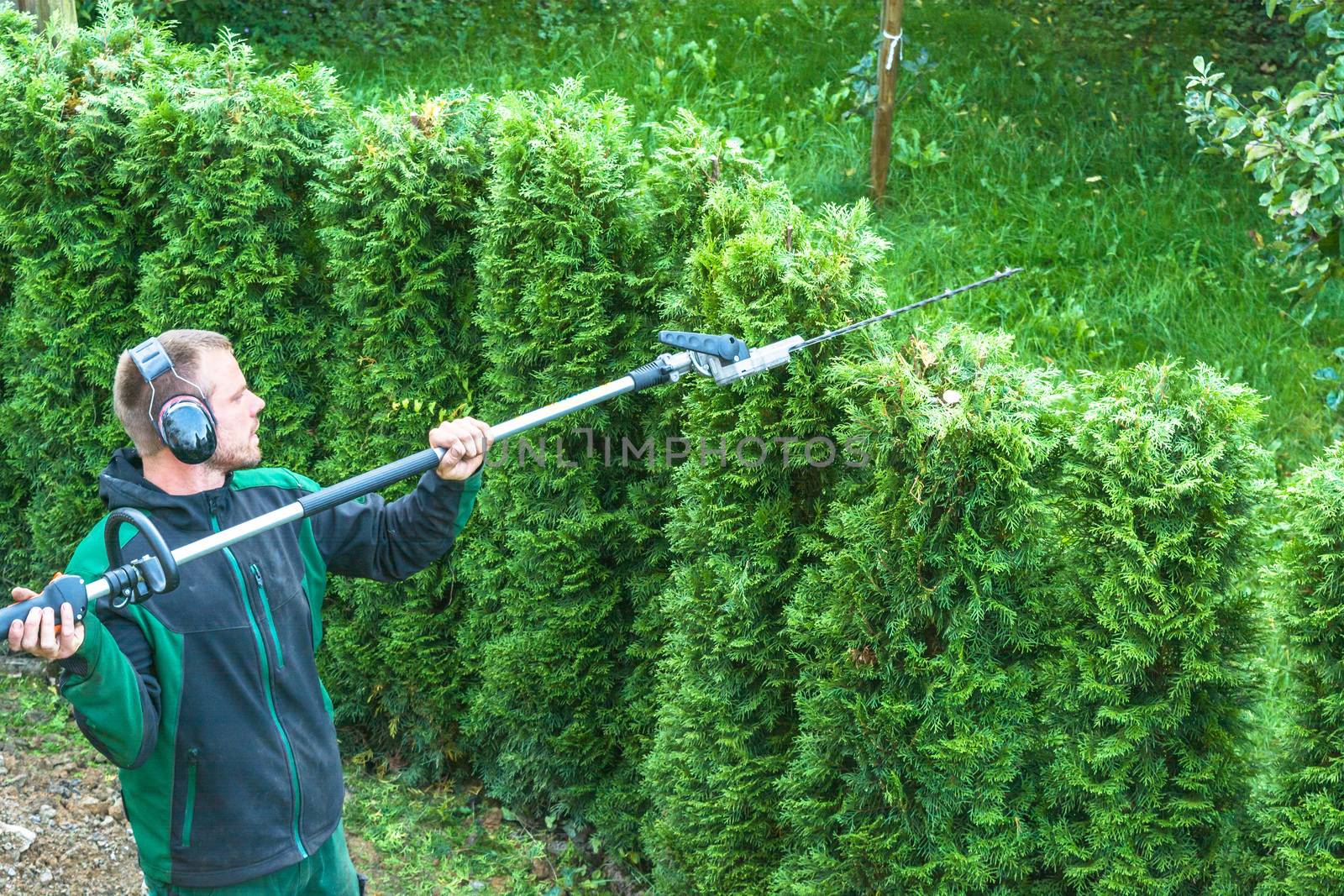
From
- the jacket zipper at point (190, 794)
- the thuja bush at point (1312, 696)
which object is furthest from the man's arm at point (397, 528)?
the thuja bush at point (1312, 696)

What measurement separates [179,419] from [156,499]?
25 centimetres

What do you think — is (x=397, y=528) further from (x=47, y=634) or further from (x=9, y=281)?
(x=9, y=281)

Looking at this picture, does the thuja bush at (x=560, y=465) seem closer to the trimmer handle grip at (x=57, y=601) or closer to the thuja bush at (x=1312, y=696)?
the trimmer handle grip at (x=57, y=601)

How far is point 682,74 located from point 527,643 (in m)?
5.10

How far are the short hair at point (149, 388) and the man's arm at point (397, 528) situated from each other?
52cm

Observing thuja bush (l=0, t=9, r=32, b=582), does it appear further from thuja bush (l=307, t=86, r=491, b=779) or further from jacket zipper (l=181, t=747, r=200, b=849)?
jacket zipper (l=181, t=747, r=200, b=849)

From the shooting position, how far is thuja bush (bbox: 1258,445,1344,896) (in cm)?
268

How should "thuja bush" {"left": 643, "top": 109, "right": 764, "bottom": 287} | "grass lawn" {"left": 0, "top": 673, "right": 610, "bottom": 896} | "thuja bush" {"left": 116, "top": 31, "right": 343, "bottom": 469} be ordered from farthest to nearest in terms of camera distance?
1. "thuja bush" {"left": 116, "top": 31, "right": 343, "bottom": 469}
2. "grass lawn" {"left": 0, "top": 673, "right": 610, "bottom": 896}
3. "thuja bush" {"left": 643, "top": 109, "right": 764, "bottom": 287}

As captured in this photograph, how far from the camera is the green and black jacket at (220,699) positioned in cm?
293

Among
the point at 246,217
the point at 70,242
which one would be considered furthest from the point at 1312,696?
the point at 70,242

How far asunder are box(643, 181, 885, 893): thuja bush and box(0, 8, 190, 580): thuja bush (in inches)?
110

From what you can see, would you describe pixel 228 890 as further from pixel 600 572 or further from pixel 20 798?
pixel 20 798

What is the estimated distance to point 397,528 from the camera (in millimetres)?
3338

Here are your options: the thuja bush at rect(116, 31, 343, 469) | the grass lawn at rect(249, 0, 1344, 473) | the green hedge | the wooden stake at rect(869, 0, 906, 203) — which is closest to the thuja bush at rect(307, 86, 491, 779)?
the green hedge
